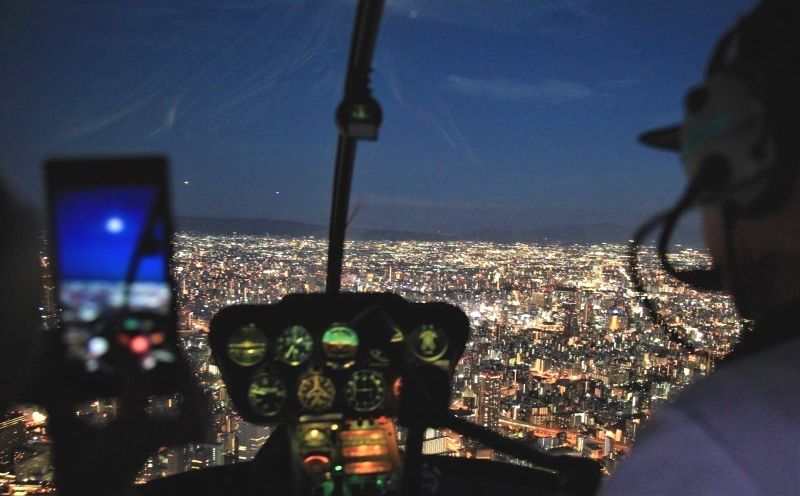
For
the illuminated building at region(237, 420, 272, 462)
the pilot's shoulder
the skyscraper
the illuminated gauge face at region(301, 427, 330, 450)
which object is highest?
the pilot's shoulder

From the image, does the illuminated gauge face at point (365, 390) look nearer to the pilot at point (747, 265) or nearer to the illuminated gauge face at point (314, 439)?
the illuminated gauge face at point (314, 439)

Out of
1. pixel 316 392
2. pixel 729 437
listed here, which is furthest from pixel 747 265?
pixel 316 392

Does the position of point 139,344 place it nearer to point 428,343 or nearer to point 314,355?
point 314,355

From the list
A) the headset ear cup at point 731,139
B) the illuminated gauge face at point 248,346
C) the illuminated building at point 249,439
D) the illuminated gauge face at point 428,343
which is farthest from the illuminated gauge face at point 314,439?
the headset ear cup at point 731,139

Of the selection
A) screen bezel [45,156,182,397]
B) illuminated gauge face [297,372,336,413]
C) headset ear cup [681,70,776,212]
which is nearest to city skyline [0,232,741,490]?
illuminated gauge face [297,372,336,413]

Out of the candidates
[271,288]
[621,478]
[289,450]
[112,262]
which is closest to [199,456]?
[289,450]

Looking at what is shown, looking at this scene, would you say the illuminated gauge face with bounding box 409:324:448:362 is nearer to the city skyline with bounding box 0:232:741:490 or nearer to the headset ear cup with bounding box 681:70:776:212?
the city skyline with bounding box 0:232:741:490
